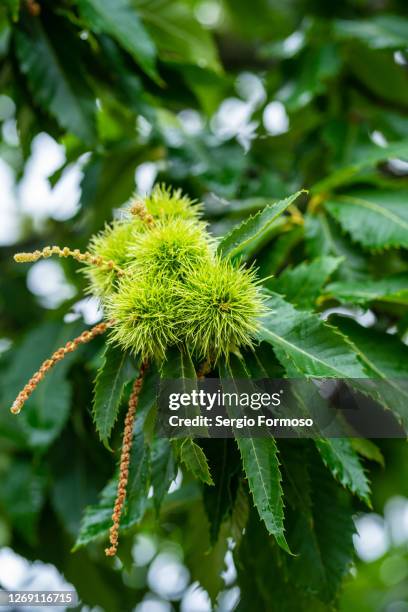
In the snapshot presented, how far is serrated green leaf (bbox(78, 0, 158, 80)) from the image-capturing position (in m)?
1.75

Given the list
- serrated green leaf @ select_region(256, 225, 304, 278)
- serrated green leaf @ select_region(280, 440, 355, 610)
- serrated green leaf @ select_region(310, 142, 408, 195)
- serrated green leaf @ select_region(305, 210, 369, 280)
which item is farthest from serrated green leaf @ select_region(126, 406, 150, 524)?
serrated green leaf @ select_region(310, 142, 408, 195)

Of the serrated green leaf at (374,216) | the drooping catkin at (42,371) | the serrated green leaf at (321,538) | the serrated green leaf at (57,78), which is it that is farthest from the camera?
the serrated green leaf at (57,78)

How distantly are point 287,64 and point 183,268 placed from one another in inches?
62.7

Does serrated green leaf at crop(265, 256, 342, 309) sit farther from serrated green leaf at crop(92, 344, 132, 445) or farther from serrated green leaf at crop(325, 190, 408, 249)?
serrated green leaf at crop(92, 344, 132, 445)

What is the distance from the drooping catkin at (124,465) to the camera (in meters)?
1.06

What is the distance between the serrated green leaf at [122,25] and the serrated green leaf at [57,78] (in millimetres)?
168

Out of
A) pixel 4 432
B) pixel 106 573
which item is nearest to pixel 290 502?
pixel 4 432

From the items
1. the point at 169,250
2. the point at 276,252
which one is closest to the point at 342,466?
the point at 169,250

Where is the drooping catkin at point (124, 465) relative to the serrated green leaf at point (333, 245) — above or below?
below

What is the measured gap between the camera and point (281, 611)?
156cm

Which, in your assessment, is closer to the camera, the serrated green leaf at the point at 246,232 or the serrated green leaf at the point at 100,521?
the serrated green leaf at the point at 246,232

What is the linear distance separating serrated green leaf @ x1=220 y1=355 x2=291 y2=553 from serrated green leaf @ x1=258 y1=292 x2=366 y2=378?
141mm

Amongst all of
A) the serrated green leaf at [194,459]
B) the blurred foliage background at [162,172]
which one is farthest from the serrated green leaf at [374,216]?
the serrated green leaf at [194,459]

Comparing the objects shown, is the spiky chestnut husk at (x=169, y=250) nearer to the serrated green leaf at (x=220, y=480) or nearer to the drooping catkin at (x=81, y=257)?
the drooping catkin at (x=81, y=257)
